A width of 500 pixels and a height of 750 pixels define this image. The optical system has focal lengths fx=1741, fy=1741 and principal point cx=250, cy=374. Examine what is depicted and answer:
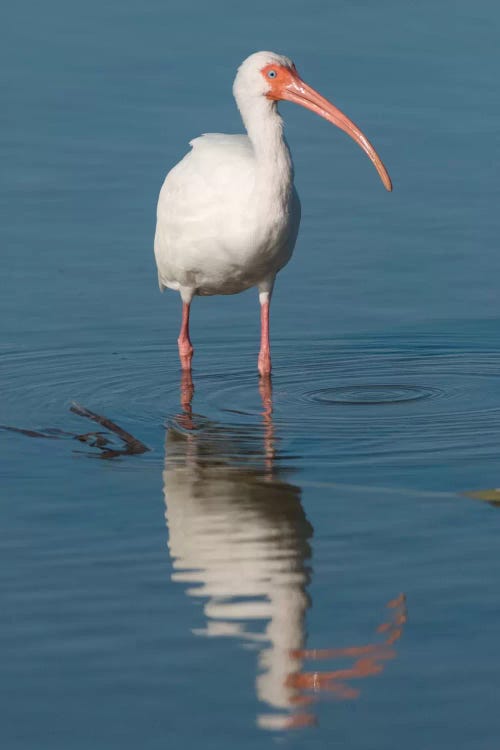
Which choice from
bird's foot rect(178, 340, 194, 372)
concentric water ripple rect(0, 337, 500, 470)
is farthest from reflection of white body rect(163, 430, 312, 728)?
bird's foot rect(178, 340, 194, 372)

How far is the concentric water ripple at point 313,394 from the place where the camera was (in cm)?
963

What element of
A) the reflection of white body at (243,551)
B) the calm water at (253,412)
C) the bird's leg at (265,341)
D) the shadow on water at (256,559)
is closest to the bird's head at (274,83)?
the bird's leg at (265,341)

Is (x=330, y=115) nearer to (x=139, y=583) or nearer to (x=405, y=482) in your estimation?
(x=405, y=482)

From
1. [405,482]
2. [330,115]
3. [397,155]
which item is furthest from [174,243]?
[397,155]

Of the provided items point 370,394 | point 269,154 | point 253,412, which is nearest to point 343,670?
point 253,412

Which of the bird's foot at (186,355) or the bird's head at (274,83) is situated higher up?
the bird's head at (274,83)

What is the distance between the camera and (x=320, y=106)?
11102 millimetres

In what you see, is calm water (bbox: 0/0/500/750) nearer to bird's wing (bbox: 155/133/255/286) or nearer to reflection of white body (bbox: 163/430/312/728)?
reflection of white body (bbox: 163/430/312/728)

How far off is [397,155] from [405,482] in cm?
805

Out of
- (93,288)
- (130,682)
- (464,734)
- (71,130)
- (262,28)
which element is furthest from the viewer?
(262,28)

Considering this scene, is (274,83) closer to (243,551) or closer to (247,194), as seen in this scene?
(247,194)

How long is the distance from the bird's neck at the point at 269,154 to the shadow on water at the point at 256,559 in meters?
1.34

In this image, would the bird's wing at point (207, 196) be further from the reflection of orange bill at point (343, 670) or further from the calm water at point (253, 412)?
the reflection of orange bill at point (343, 670)

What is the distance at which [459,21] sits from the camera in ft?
68.1
